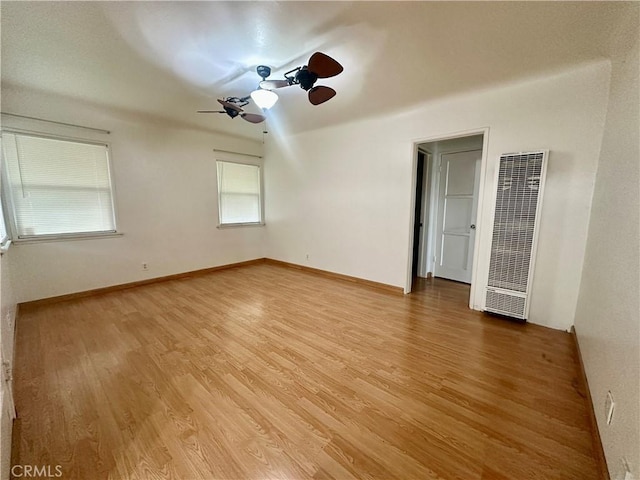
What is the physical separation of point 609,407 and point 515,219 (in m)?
1.92

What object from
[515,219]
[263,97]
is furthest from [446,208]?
[263,97]

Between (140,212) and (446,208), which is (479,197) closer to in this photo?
(446,208)

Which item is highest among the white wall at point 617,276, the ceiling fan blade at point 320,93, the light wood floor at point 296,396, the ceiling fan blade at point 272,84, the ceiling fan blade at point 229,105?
the ceiling fan blade at point 272,84

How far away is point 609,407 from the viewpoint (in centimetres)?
127

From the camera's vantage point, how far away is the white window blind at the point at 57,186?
301cm

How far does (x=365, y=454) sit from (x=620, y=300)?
5.29 ft

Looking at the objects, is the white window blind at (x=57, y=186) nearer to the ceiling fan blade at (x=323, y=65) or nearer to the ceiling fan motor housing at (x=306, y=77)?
the ceiling fan motor housing at (x=306, y=77)

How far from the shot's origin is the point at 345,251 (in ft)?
14.6

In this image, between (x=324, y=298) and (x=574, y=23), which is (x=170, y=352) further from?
(x=574, y=23)

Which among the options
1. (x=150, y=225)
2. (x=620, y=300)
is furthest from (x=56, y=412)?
(x=620, y=300)

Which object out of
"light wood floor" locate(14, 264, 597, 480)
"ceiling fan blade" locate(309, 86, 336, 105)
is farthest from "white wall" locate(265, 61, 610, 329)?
"ceiling fan blade" locate(309, 86, 336, 105)

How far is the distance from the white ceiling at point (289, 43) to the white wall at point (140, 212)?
491 mm

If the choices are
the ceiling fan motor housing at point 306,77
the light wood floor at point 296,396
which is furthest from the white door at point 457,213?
the ceiling fan motor housing at point 306,77

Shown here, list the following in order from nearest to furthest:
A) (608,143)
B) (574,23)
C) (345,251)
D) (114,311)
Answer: (574,23), (608,143), (114,311), (345,251)
